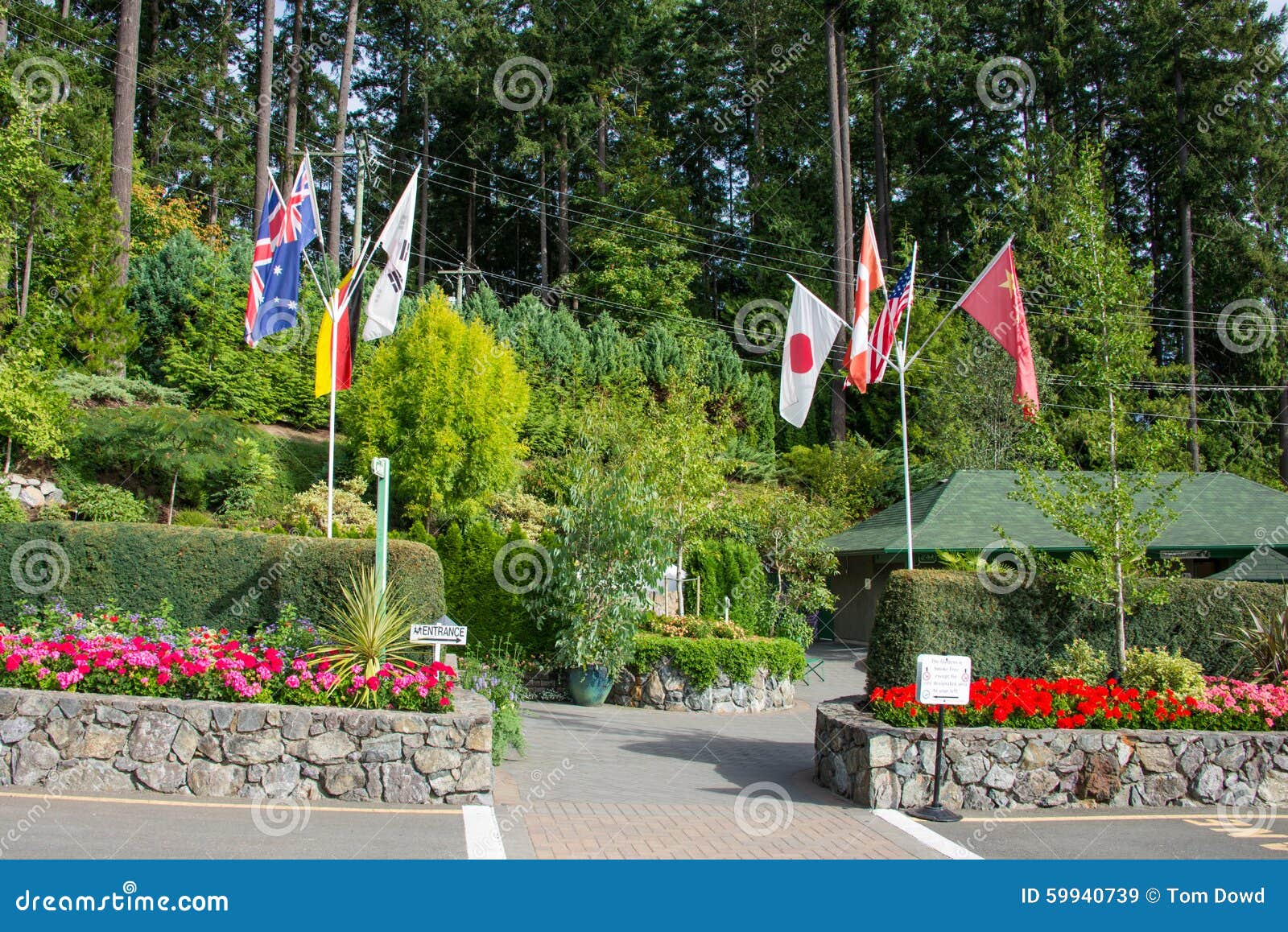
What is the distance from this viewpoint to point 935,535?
24.4m

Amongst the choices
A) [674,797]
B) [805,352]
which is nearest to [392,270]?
[805,352]

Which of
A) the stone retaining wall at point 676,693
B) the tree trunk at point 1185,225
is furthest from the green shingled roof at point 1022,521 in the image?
the tree trunk at point 1185,225

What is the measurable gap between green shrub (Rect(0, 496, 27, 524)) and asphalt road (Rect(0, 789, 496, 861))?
9.70 metres

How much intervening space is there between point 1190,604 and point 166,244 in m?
24.6

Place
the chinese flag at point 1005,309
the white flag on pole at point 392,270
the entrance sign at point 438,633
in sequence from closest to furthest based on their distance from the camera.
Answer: the entrance sign at point 438,633 → the chinese flag at point 1005,309 → the white flag on pole at point 392,270

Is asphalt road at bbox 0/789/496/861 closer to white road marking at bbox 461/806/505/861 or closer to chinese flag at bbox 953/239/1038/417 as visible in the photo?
white road marking at bbox 461/806/505/861

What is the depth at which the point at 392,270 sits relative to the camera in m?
16.0

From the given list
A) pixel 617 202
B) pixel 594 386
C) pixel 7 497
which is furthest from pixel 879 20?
pixel 7 497

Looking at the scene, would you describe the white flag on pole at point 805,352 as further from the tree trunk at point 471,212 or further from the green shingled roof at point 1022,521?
the tree trunk at point 471,212

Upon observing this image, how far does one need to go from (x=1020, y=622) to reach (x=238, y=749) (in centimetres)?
845

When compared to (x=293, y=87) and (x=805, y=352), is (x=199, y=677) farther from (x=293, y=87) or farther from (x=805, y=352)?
(x=293, y=87)

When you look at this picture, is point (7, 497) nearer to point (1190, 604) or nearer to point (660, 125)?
point (1190, 604)

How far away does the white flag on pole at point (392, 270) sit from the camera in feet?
52.6

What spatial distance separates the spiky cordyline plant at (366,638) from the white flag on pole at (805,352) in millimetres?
7202
